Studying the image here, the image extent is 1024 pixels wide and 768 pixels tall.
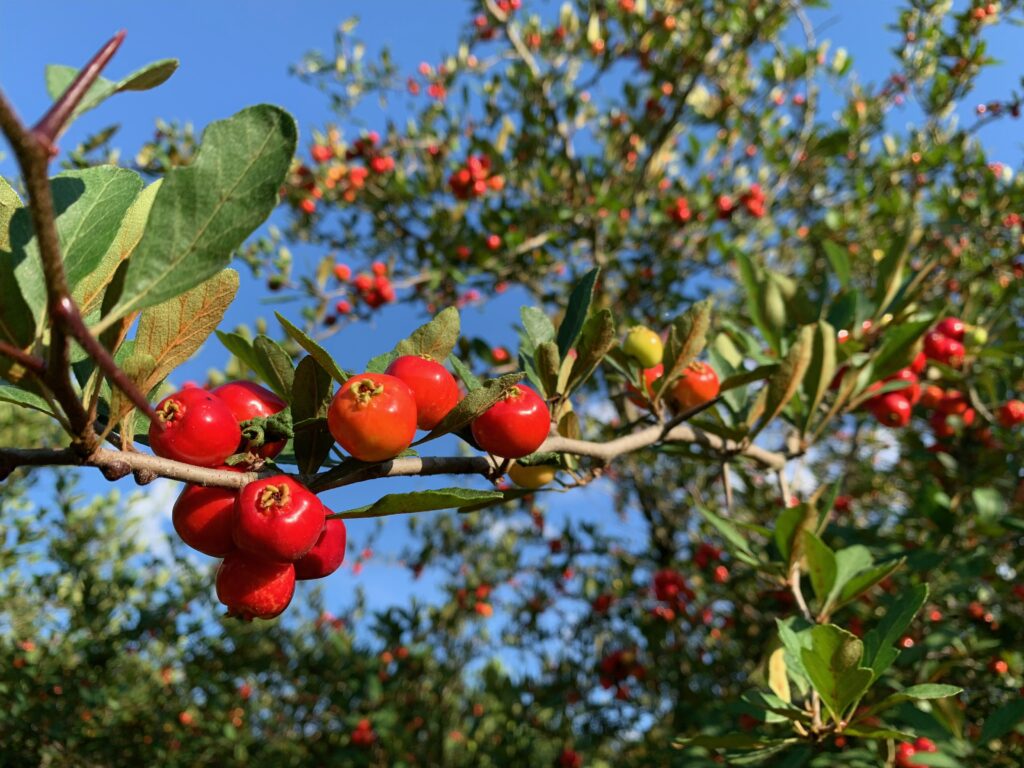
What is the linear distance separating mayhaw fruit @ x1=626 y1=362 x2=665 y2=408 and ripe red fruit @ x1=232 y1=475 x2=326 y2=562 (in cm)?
98

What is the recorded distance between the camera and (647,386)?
1734mm

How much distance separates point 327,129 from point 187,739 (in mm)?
5420

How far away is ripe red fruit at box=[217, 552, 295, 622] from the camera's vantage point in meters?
0.99

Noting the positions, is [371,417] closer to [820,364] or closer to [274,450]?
[274,450]

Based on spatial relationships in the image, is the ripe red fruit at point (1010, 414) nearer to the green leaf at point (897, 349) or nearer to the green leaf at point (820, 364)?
the green leaf at point (897, 349)

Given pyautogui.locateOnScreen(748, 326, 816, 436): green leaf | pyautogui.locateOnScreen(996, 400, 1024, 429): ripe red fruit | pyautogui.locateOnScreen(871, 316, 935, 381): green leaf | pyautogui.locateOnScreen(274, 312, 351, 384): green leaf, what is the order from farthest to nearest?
1. pyautogui.locateOnScreen(996, 400, 1024, 429): ripe red fruit
2. pyautogui.locateOnScreen(871, 316, 935, 381): green leaf
3. pyautogui.locateOnScreen(748, 326, 816, 436): green leaf
4. pyautogui.locateOnScreen(274, 312, 351, 384): green leaf

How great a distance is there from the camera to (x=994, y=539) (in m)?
3.29

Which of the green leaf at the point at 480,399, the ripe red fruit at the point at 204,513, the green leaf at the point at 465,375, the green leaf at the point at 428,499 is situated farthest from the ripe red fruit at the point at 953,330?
the ripe red fruit at the point at 204,513

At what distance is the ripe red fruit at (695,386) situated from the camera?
5.70ft

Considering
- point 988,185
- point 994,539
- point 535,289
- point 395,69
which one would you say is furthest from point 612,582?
point 395,69

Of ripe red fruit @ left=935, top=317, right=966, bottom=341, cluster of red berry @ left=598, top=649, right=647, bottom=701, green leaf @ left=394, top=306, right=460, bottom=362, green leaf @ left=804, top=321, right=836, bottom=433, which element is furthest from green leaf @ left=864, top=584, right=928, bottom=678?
cluster of red berry @ left=598, top=649, right=647, bottom=701

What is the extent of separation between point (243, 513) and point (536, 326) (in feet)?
2.67

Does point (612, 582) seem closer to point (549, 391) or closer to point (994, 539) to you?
point (994, 539)

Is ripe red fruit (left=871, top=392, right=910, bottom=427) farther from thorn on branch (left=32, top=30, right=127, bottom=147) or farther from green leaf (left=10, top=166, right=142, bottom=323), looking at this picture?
thorn on branch (left=32, top=30, right=127, bottom=147)
